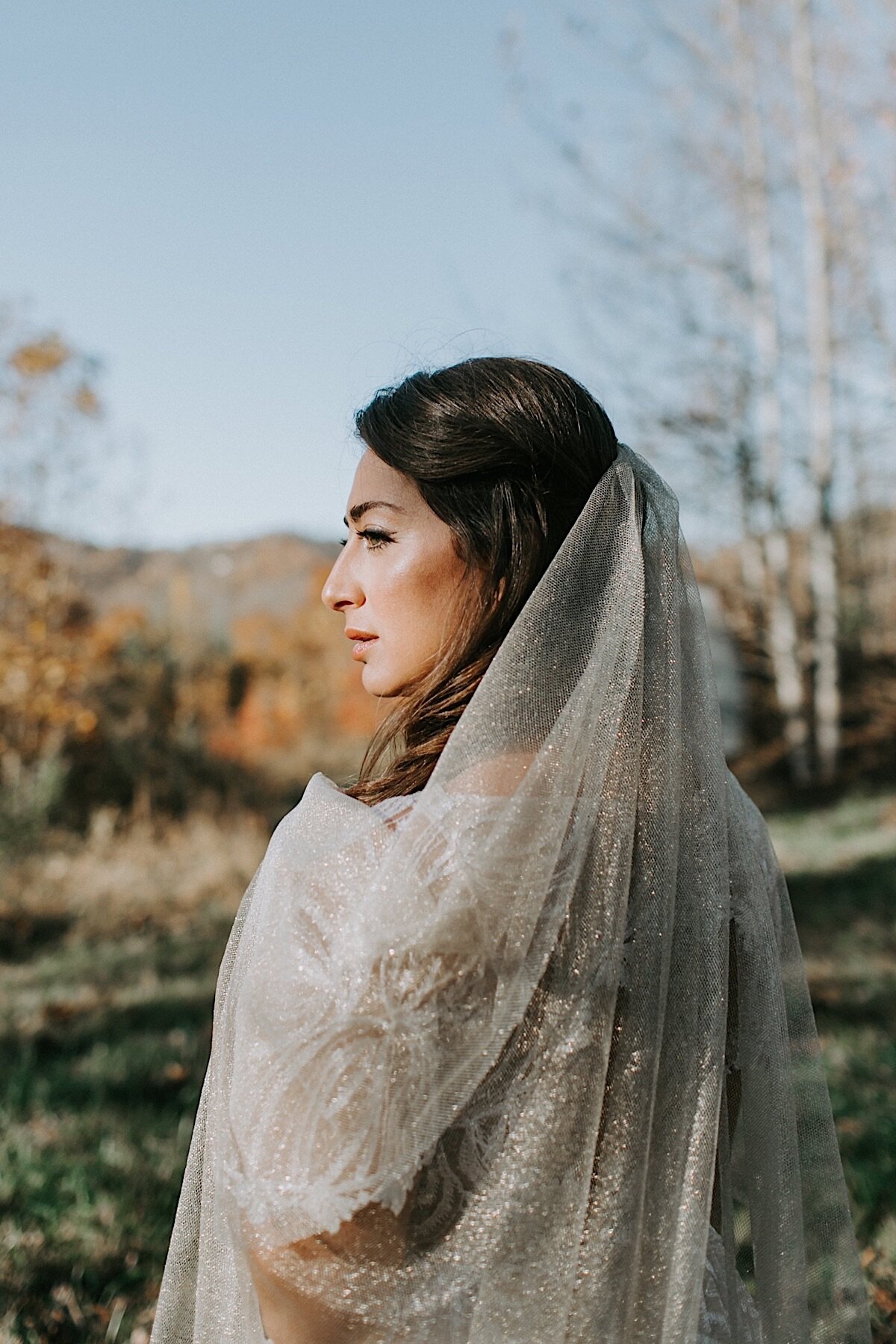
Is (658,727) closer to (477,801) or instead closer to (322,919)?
(477,801)

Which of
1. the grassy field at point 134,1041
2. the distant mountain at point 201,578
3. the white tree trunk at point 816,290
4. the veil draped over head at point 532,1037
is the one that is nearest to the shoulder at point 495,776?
the veil draped over head at point 532,1037

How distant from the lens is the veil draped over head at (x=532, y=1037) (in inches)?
56.2

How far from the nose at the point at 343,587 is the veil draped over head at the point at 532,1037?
0.35 metres

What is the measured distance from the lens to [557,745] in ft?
5.24

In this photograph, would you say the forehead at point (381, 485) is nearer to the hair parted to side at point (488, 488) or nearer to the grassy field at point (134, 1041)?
the hair parted to side at point (488, 488)

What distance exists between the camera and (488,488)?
1.80 metres

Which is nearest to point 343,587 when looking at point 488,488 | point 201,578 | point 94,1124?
point 488,488

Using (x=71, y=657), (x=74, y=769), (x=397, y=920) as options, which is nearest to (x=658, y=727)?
(x=397, y=920)

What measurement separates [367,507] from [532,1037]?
879 millimetres

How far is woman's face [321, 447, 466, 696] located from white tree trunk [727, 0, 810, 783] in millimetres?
10382

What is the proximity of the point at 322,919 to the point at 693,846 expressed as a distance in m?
0.61

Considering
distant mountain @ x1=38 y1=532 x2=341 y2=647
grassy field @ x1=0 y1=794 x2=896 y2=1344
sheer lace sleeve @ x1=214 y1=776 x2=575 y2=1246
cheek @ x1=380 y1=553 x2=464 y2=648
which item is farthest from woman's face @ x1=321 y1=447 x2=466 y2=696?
distant mountain @ x1=38 y1=532 x2=341 y2=647

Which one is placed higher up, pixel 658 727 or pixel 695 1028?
pixel 658 727

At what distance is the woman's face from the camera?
1.82 metres
